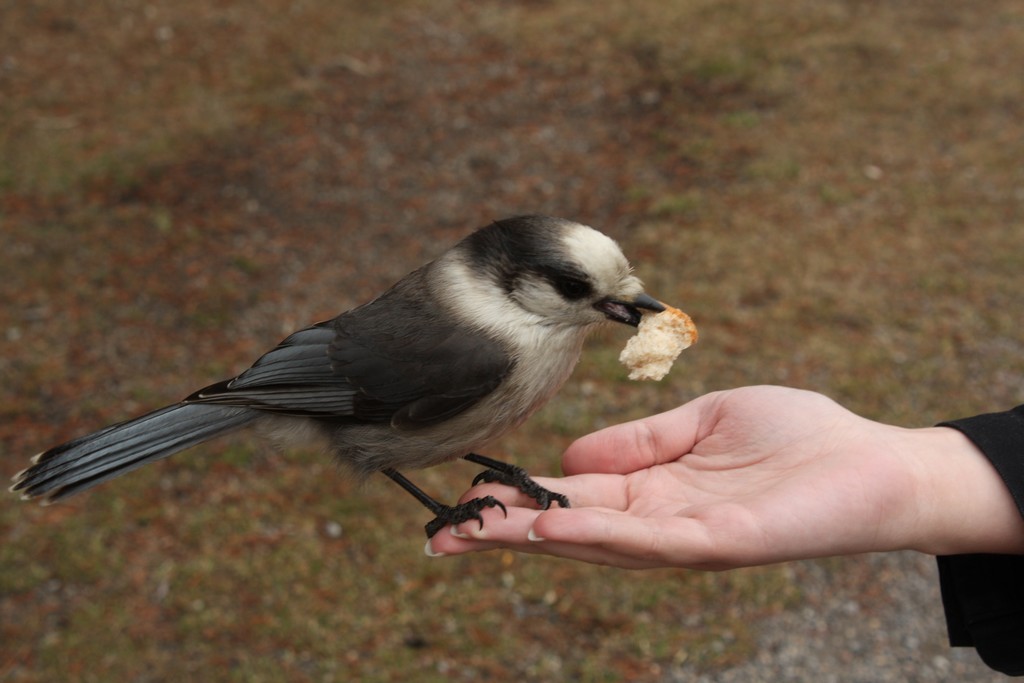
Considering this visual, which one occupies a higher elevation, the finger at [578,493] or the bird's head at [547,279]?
the bird's head at [547,279]

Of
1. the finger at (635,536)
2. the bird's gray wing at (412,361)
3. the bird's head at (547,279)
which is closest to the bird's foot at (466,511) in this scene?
the bird's gray wing at (412,361)

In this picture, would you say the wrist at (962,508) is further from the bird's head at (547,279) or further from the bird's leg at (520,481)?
the bird's leg at (520,481)

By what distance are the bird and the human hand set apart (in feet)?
0.90

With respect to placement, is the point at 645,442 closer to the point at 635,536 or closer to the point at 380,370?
the point at 635,536

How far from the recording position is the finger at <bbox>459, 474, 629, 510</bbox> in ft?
10.8

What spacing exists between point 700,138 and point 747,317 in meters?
2.58

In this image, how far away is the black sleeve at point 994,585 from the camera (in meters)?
2.83

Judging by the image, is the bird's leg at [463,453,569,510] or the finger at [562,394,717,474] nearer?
the bird's leg at [463,453,569,510]

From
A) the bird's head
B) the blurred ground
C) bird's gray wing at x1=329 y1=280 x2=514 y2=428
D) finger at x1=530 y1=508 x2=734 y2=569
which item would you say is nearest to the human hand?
finger at x1=530 y1=508 x2=734 y2=569

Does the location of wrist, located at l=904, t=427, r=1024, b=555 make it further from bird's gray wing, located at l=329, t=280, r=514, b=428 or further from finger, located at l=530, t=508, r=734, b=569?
bird's gray wing, located at l=329, t=280, r=514, b=428

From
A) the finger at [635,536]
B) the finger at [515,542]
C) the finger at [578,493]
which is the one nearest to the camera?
the finger at [635,536]

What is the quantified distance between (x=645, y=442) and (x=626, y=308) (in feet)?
1.86

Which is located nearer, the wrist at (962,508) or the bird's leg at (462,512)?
the wrist at (962,508)

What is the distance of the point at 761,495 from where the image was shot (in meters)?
2.78
